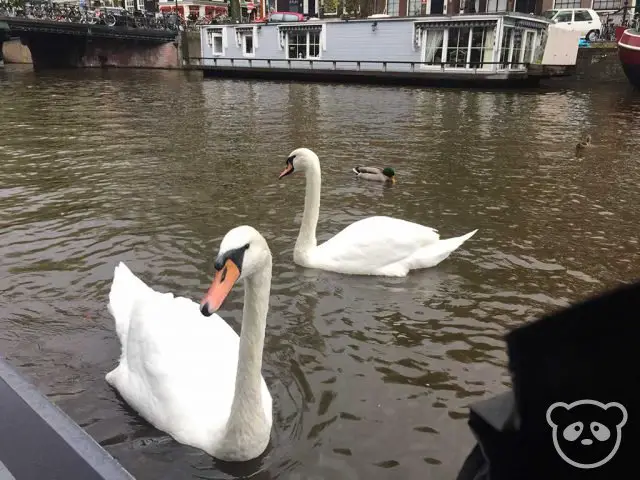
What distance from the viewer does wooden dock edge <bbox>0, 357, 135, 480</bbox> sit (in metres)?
1.50

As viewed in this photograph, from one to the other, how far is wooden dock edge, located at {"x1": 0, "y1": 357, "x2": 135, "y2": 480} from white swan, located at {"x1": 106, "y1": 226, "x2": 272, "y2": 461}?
105cm

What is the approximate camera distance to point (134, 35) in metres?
46.9

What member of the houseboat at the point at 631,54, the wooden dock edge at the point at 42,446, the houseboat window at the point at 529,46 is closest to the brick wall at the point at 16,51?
the houseboat window at the point at 529,46

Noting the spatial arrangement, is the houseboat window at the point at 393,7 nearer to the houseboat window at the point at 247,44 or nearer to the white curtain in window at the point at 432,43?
the houseboat window at the point at 247,44

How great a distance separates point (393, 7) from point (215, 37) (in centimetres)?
2150

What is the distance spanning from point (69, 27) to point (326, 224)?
44.3m

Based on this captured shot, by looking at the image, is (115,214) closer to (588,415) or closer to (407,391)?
(407,391)

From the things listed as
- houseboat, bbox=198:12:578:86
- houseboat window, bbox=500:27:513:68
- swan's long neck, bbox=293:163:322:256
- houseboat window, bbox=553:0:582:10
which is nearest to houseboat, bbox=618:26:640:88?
houseboat, bbox=198:12:578:86

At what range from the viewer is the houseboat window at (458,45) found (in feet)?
104

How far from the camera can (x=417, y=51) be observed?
109 ft

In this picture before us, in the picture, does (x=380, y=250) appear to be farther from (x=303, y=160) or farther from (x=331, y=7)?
(x=331, y=7)

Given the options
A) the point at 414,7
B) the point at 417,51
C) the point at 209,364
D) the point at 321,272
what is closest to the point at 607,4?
the point at 414,7

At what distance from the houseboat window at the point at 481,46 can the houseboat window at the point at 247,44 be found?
1696 centimetres

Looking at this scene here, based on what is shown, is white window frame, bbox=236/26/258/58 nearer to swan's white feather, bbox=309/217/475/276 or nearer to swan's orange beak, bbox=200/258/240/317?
swan's white feather, bbox=309/217/475/276
